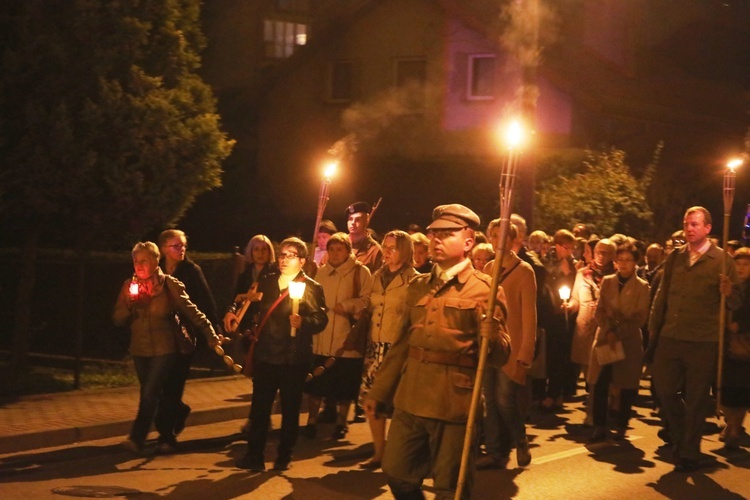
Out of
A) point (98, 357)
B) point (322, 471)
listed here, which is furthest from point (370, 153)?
point (322, 471)

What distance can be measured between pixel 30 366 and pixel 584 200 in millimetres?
11678

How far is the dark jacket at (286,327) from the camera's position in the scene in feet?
29.1

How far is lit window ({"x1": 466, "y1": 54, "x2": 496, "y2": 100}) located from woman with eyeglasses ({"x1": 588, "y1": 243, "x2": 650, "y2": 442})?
19.0 meters

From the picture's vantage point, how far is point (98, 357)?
15.2 m

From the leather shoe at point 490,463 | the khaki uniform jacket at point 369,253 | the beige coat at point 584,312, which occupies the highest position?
the khaki uniform jacket at point 369,253

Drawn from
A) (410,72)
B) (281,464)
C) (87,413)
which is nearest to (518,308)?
(281,464)

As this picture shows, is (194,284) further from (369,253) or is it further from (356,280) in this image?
(369,253)

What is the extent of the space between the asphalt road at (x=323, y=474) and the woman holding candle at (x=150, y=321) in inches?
19.2

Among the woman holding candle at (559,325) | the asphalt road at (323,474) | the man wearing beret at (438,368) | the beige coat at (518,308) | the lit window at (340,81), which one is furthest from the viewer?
the lit window at (340,81)

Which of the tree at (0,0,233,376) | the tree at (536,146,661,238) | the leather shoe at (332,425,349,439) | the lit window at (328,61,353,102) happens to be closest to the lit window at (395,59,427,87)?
the lit window at (328,61,353,102)

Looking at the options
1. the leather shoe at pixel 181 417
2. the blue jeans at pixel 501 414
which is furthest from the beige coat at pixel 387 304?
the leather shoe at pixel 181 417

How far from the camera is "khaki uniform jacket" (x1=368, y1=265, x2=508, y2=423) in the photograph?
6098 millimetres

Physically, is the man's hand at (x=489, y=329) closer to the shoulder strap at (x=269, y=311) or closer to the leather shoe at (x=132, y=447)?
the shoulder strap at (x=269, y=311)

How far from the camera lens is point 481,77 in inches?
1160
